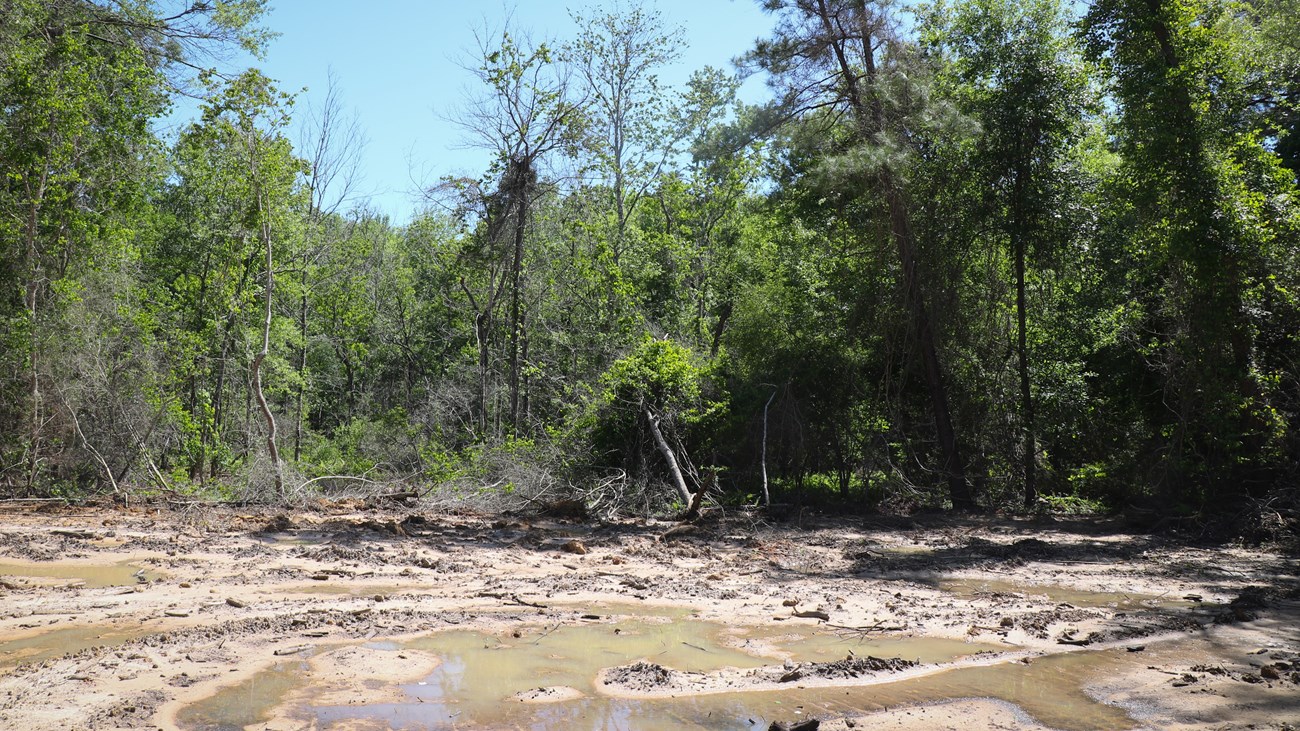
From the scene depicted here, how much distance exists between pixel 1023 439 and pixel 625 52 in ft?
60.3

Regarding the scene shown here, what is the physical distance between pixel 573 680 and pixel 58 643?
417 cm

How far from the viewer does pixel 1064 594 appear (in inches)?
372

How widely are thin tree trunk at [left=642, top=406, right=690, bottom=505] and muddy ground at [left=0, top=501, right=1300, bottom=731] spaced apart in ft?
6.76

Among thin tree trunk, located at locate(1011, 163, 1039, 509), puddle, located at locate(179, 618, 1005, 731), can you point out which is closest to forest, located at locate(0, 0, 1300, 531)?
thin tree trunk, located at locate(1011, 163, 1039, 509)

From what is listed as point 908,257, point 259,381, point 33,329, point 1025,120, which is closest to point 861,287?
point 908,257

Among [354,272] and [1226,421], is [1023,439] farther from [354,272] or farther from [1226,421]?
[354,272]

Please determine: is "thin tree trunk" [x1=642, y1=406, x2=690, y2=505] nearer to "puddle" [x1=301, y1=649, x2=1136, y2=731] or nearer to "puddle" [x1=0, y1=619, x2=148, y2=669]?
"puddle" [x1=301, y1=649, x2=1136, y2=731]

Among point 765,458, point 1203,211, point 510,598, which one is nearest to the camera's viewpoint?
point 510,598

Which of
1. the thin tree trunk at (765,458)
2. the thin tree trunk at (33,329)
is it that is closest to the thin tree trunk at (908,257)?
the thin tree trunk at (765,458)

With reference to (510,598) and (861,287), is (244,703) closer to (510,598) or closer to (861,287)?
(510,598)

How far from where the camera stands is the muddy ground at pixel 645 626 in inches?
224

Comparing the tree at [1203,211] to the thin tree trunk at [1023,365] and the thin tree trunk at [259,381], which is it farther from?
the thin tree trunk at [259,381]

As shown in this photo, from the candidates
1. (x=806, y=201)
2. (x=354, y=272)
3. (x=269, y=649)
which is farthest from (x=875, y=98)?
(x=354, y=272)

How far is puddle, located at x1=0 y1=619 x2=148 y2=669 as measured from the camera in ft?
21.6
